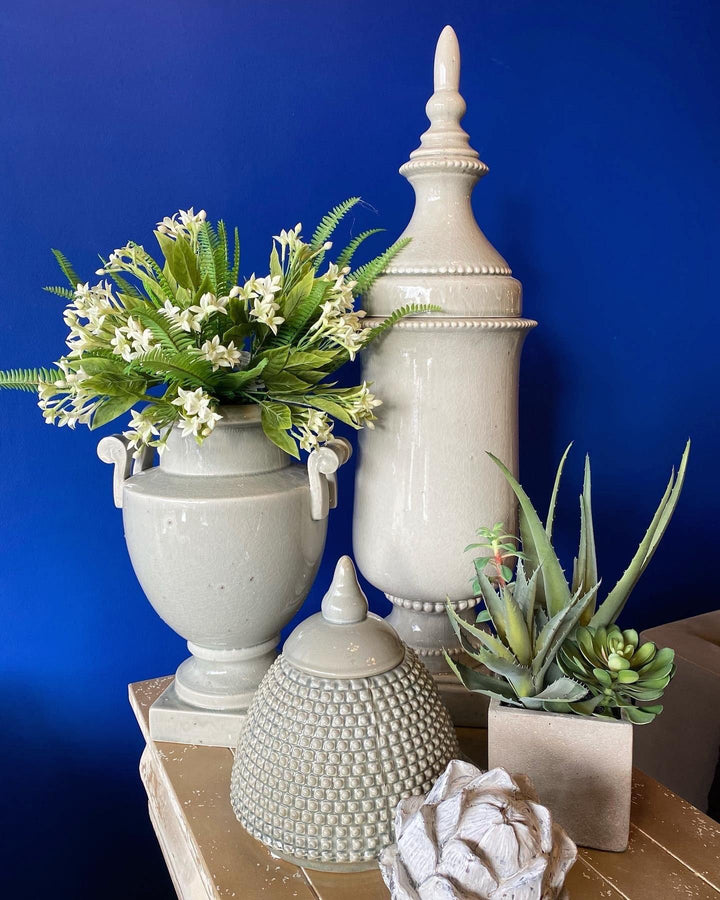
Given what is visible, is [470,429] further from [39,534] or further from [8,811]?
[8,811]

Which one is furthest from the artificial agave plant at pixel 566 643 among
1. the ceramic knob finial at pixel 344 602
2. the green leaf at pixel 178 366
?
the green leaf at pixel 178 366

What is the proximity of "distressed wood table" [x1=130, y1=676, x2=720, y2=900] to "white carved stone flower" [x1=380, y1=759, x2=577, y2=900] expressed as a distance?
0.11 meters

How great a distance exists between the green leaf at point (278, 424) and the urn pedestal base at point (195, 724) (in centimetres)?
30

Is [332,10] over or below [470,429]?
over

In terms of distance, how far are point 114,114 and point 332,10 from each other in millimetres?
342

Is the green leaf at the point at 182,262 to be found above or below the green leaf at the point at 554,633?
above

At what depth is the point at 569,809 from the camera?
628mm

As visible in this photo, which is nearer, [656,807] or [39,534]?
[656,807]

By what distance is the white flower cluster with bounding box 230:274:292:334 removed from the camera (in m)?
0.72

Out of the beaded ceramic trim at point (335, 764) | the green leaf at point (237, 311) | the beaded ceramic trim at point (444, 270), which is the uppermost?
the beaded ceramic trim at point (444, 270)

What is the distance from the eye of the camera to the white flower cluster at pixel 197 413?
2.28 feet

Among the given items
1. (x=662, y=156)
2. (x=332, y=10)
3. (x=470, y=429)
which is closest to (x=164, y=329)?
(x=470, y=429)

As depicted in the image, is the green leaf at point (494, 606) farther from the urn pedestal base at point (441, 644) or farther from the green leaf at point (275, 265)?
the green leaf at point (275, 265)

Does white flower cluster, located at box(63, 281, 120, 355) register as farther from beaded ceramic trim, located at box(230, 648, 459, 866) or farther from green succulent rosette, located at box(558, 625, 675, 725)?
green succulent rosette, located at box(558, 625, 675, 725)
